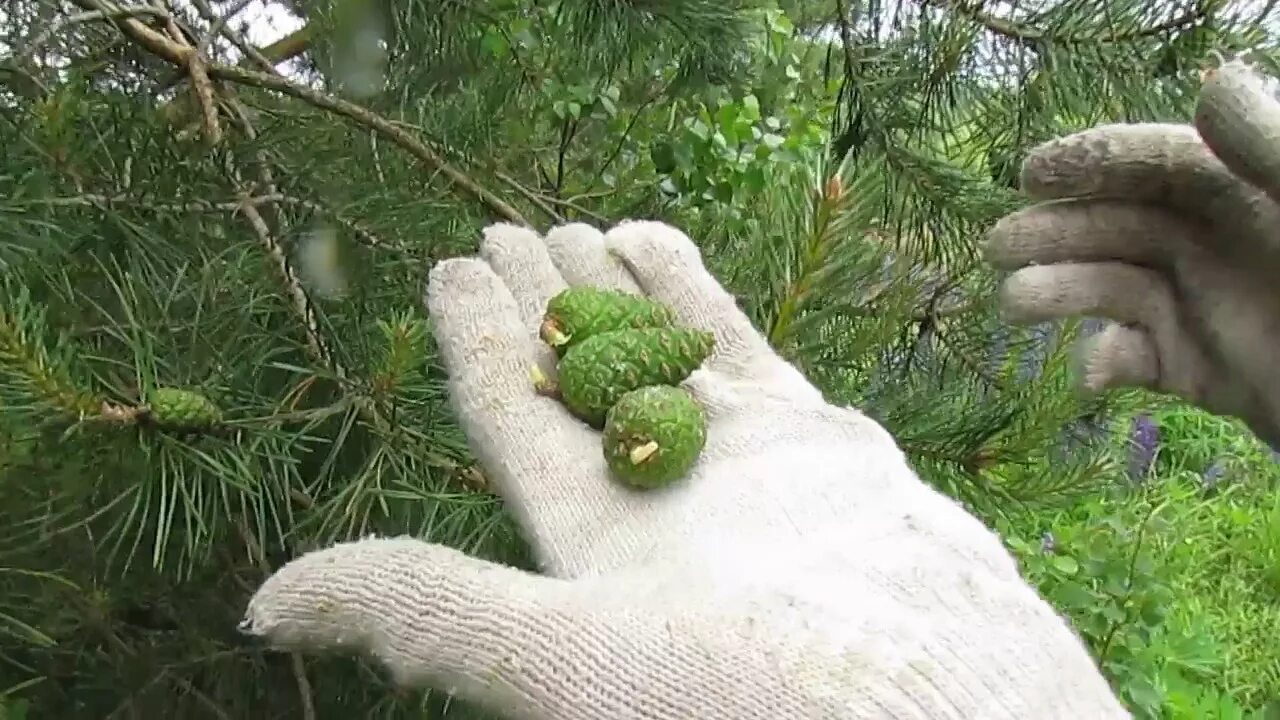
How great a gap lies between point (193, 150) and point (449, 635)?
1.22 feet

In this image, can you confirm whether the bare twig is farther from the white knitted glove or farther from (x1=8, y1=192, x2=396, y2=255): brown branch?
the white knitted glove

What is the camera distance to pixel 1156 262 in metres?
0.69

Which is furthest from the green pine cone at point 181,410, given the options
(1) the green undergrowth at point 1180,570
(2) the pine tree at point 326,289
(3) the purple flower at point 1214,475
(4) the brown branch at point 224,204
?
(3) the purple flower at point 1214,475

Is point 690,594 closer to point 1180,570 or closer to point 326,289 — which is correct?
point 326,289

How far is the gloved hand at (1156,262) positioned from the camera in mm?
599

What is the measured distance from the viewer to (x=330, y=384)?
73 cm

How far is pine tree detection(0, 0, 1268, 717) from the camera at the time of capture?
2.10ft

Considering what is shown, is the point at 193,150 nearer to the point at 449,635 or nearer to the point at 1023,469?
the point at 449,635

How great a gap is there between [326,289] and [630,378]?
0.22m

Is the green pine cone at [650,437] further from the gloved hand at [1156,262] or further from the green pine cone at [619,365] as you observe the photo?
the gloved hand at [1156,262]

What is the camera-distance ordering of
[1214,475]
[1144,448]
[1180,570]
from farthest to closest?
[1214,475] → [1144,448] → [1180,570]

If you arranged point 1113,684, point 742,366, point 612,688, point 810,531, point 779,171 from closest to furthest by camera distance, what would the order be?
1. point 612,688
2. point 810,531
3. point 742,366
4. point 779,171
5. point 1113,684

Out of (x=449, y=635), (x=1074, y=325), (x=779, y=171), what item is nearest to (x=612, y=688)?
(x=449, y=635)

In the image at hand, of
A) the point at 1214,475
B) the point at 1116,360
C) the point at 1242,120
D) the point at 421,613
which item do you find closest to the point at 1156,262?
the point at 1116,360
